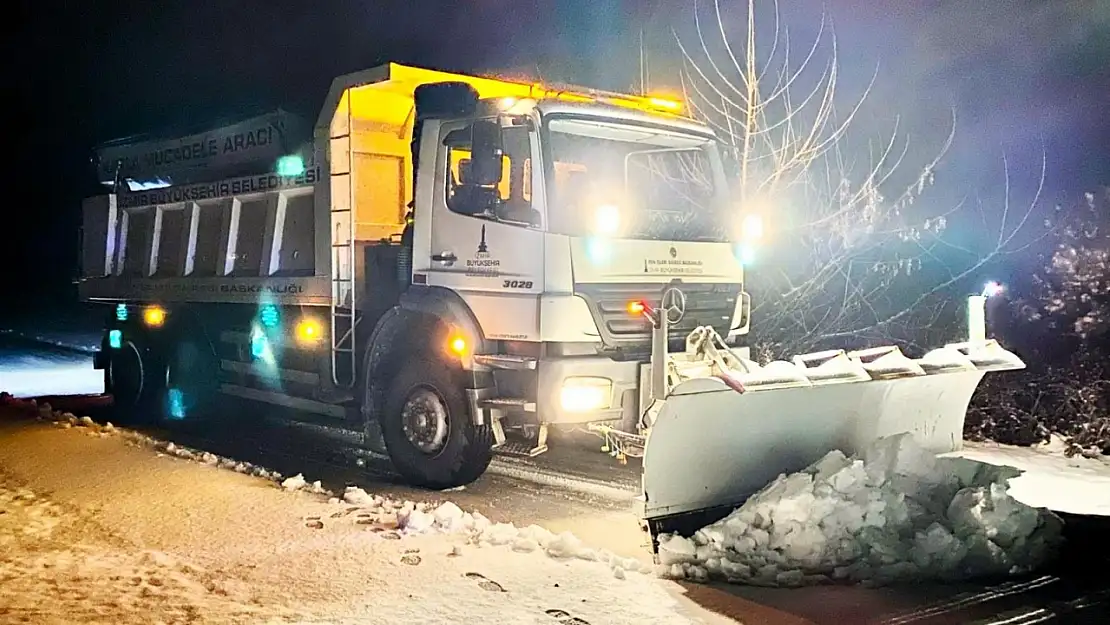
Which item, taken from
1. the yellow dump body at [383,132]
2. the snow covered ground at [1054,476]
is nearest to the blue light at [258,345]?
the yellow dump body at [383,132]

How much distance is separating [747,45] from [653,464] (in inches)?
361

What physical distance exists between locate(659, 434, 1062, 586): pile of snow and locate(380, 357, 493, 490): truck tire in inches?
88.1

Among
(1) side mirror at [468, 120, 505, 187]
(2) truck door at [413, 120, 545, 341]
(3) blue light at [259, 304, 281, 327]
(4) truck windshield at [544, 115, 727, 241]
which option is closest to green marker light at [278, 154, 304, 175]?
(3) blue light at [259, 304, 281, 327]

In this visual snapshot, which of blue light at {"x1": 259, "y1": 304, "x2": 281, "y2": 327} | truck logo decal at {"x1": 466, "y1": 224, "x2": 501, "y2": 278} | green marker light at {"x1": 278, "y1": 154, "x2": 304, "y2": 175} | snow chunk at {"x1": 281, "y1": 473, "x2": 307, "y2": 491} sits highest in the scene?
green marker light at {"x1": 278, "y1": 154, "x2": 304, "y2": 175}

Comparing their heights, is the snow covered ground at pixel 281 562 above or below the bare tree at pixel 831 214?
below

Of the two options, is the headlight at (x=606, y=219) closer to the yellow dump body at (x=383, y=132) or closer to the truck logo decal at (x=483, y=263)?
the truck logo decal at (x=483, y=263)

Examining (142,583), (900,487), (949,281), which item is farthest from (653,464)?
(949,281)

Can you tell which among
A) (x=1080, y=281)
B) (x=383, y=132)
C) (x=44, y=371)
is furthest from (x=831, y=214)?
(x=44, y=371)

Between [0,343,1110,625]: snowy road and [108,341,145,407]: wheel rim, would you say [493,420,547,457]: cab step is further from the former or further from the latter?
[108,341,145,407]: wheel rim

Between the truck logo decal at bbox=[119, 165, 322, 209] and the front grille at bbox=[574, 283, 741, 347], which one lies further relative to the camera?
the truck logo decal at bbox=[119, 165, 322, 209]

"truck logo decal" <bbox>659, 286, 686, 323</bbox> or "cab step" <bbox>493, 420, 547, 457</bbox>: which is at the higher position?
"truck logo decal" <bbox>659, 286, 686, 323</bbox>

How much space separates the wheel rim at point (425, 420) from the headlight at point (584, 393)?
1.29 metres

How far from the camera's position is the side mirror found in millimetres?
7336

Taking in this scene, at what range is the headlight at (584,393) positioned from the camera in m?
7.20
